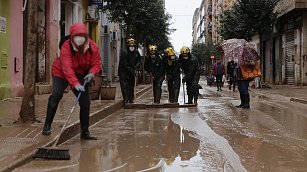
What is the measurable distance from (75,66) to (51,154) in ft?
5.29

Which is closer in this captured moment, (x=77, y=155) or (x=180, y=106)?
(x=77, y=155)

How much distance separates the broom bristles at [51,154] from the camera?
19.6 feet

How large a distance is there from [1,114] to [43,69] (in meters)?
7.88

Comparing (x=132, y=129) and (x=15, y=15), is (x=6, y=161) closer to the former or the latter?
(x=132, y=129)

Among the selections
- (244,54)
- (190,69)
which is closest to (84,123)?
(244,54)

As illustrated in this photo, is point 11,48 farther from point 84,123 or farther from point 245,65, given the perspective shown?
point 84,123

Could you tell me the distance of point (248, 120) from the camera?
10.6 meters

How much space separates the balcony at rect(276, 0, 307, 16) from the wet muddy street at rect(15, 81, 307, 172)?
17481mm

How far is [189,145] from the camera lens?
287 inches

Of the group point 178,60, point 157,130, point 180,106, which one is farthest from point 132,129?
point 178,60

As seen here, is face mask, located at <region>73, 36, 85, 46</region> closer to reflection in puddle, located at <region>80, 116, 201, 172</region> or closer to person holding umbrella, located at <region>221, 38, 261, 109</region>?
reflection in puddle, located at <region>80, 116, 201, 172</region>

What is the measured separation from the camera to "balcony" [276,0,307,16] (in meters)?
27.2

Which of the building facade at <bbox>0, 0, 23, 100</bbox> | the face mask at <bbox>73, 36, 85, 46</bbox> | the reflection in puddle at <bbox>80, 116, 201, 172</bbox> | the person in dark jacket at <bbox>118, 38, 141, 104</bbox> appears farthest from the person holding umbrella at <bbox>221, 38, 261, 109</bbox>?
the face mask at <bbox>73, 36, 85, 46</bbox>

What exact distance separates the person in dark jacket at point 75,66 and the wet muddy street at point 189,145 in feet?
2.23
